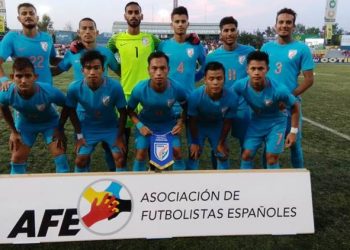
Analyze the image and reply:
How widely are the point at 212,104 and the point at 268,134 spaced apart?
663 mm

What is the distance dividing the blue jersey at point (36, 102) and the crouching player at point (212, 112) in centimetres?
135

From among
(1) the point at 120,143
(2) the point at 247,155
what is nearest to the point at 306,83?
(2) the point at 247,155

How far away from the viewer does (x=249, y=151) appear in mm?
3906

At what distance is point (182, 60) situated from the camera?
428cm

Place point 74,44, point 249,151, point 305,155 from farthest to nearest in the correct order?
point 305,155
point 74,44
point 249,151

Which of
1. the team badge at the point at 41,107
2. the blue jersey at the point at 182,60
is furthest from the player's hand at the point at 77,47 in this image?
the blue jersey at the point at 182,60

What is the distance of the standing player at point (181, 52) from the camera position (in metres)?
4.27

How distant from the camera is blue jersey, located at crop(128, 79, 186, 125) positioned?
3.69m

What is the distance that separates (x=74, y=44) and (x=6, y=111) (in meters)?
1.08

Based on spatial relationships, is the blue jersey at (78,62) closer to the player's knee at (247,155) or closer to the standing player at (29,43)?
the standing player at (29,43)

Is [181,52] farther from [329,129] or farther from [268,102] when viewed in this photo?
[329,129]

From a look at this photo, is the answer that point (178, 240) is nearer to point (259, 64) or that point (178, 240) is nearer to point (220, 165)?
point (220, 165)

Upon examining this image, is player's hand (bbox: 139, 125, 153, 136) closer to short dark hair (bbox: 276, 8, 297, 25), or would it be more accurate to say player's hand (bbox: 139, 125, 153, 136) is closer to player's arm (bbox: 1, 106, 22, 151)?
player's arm (bbox: 1, 106, 22, 151)

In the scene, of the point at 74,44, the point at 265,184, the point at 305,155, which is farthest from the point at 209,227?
the point at 305,155
